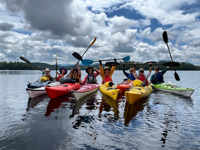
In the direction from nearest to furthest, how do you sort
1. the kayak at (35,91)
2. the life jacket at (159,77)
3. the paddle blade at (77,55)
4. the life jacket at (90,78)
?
the kayak at (35,91)
the life jacket at (90,78)
the paddle blade at (77,55)
the life jacket at (159,77)

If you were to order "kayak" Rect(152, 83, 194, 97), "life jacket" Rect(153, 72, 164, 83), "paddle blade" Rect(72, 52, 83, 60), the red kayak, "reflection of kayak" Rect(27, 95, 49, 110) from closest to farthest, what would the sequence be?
"reflection of kayak" Rect(27, 95, 49, 110) < the red kayak < "kayak" Rect(152, 83, 194, 97) < "paddle blade" Rect(72, 52, 83, 60) < "life jacket" Rect(153, 72, 164, 83)

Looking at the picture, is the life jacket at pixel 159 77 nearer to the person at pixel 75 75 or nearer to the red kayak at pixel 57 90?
the person at pixel 75 75

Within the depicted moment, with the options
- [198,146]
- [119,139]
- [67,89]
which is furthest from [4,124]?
[198,146]

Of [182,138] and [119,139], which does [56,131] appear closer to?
[119,139]

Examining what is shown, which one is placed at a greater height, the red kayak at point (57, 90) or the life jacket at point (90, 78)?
the life jacket at point (90, 78)

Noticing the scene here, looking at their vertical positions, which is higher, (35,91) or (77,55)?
(77,55)

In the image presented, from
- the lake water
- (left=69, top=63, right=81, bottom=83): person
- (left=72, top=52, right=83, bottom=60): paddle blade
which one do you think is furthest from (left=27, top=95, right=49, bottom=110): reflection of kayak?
(left=72, top=52, right=83, bottom=60): paddle blade

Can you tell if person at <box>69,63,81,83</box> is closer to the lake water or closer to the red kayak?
Result: the red kayak

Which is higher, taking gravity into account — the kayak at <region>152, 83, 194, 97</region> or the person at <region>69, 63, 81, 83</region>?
the person at <region>69, 63, 81, 83</region>

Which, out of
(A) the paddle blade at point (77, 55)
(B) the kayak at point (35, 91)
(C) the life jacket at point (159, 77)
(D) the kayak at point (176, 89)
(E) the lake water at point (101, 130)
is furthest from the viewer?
(C) the life jacket at point (159, 77)

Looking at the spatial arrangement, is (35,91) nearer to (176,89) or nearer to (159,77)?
(176,89)

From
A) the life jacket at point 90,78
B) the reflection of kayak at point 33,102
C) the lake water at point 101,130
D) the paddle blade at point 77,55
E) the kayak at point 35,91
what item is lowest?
the reflection of kayak at point 33,102

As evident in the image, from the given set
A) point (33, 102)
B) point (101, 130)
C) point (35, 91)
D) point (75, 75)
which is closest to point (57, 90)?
point (33, 102)

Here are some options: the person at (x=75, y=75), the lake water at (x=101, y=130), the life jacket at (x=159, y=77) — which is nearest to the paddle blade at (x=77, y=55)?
the person at (x=75, y=75)
